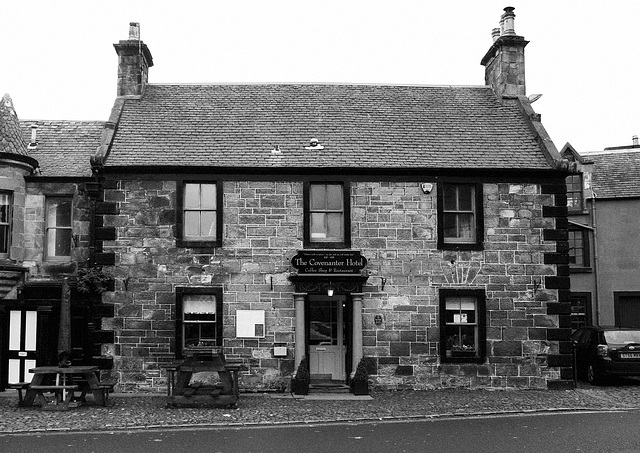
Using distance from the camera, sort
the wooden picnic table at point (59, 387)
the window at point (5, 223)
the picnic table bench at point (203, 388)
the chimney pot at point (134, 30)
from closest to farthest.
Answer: the wooden picnic table at point (59, 387) → the picnic table bench at point (203, 388) → the window at point (5, 223) → the chimney pot at point (134, 30)

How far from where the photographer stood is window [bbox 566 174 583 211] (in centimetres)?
2575

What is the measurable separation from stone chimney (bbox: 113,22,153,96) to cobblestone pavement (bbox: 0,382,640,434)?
27.9 feet

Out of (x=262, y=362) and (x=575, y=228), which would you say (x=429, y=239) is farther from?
(x=575, y=228)

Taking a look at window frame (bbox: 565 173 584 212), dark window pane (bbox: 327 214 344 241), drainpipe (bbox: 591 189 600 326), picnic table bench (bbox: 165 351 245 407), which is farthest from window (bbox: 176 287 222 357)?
drainpipe (bbox: 591 189 600 326)

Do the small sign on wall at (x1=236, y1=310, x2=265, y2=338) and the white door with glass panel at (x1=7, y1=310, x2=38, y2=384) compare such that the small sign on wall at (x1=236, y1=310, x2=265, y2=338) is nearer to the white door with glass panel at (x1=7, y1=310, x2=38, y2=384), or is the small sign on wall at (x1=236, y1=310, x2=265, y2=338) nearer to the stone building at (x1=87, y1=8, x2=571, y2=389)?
the stone building at (x1=87, y1=8, x2=571, y2=389)

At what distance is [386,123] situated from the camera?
19.0m

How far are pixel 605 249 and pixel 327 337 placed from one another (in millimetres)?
13179

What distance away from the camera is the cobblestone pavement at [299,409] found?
12.6 m

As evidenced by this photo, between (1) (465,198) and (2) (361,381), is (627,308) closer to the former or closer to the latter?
(1) (465,198)

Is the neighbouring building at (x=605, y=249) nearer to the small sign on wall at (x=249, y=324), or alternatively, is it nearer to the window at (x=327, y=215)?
the window at (x=327, y=215)

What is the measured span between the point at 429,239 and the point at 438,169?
68.5 inches

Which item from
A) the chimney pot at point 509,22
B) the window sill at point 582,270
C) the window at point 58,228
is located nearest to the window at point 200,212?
the window at point 58,228

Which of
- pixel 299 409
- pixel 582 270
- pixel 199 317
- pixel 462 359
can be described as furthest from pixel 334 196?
pixel 582 270

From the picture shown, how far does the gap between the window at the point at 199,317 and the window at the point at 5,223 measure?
428cm
